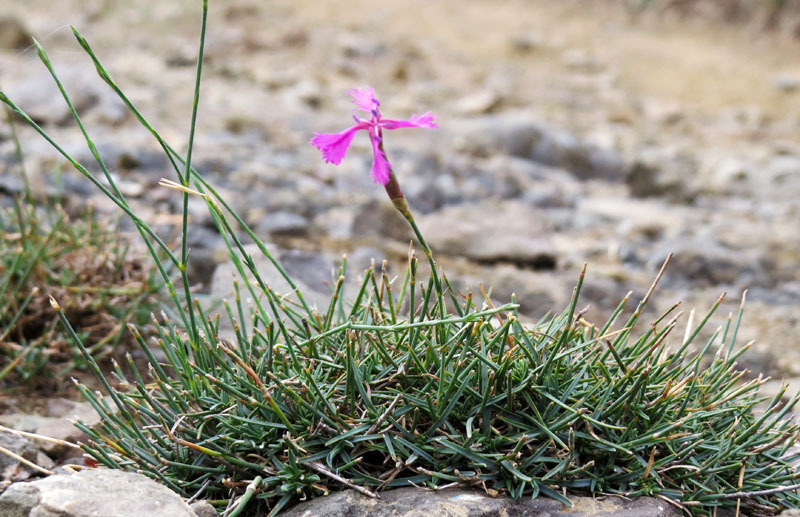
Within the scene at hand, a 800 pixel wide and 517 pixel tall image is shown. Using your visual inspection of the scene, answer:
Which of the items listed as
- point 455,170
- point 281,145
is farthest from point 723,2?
point 281,145

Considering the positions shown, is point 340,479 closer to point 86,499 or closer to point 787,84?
point 86,499

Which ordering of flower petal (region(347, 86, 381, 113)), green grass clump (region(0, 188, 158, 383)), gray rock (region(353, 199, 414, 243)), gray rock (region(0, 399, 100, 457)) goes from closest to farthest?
flower petal (region(347, 86, 381, 113))
gray rock (region(0, 399, 100, 457))
green grass clump (region(0, 188, 158, 383))
gray rock (region(353, 199, 414, 243))

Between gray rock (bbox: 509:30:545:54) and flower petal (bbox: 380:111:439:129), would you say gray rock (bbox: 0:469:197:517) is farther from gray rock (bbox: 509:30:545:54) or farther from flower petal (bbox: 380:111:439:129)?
gray rock (bbox: 509:30:545:54)

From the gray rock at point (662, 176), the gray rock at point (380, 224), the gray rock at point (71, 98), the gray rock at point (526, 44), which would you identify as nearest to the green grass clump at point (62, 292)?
A: the gray rock at point (380, 224)

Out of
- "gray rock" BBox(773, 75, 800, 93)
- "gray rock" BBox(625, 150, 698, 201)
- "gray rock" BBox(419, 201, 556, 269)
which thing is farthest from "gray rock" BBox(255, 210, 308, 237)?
"gray rock" BBox(773, 75, 800, 93)

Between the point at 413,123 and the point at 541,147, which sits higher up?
the point at 413,123

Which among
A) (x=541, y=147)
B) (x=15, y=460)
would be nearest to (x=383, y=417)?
(x=15, y=460)
